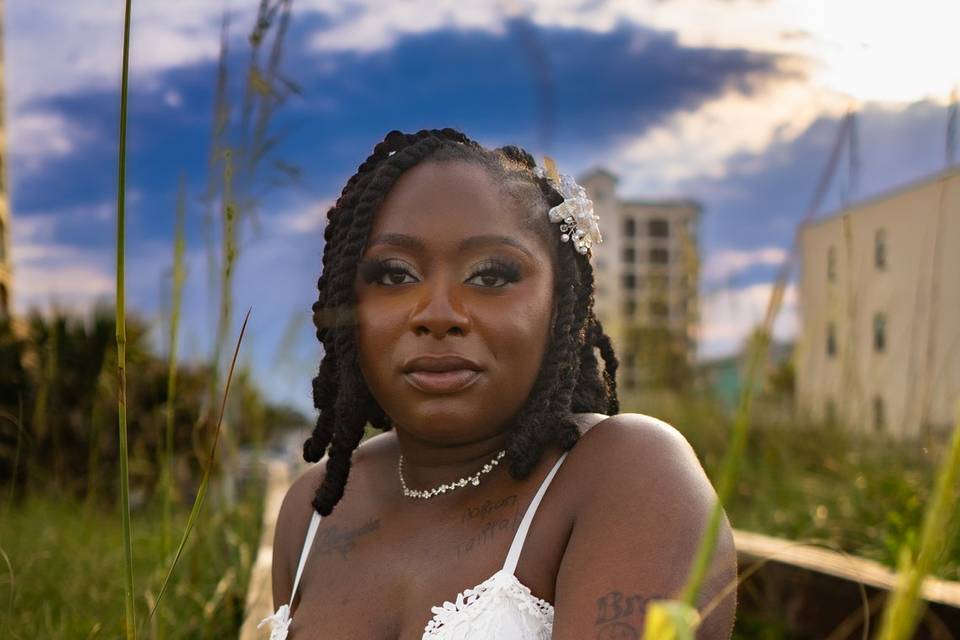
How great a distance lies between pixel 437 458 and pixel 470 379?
0.91 ft

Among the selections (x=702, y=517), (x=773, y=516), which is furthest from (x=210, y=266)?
(x=773, y=516)

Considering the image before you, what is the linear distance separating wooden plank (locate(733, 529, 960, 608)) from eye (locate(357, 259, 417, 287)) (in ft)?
4.98

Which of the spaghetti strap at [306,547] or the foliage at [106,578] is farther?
the foliage at [106,578]

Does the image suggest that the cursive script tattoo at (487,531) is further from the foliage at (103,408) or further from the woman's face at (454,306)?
the foliage at (103,408)

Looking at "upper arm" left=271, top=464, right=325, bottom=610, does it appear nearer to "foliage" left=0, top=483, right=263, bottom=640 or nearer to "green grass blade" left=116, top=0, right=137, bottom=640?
"foliage" left=0, top=483, right=263, bottom=640

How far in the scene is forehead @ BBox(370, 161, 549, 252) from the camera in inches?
70.2

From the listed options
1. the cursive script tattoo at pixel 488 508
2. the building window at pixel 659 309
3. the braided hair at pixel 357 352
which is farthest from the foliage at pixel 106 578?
the building window at pixel 659 309

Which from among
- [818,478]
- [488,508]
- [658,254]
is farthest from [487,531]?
[658,254]

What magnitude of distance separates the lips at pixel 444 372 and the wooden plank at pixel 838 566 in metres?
1.44

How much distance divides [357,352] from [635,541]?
2.35 feet

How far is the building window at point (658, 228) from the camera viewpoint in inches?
2367

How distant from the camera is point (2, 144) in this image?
19.8 m

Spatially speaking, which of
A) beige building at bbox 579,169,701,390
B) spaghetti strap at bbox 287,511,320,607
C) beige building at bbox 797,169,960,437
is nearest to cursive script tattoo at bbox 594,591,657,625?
spaghetti strap at bbox 287,511,320,607

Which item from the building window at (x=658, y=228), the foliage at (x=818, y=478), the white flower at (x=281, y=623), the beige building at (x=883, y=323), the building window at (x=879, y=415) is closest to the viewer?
the white flower at (x=281, y=623)
